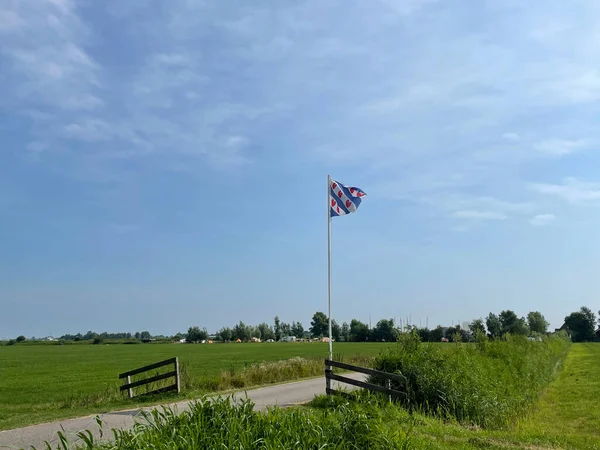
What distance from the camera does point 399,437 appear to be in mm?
7344

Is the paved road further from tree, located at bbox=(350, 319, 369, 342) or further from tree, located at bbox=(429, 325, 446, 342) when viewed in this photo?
tree, located at bbox=(350, 319, 369, 342)

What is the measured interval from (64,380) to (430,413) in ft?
95.8

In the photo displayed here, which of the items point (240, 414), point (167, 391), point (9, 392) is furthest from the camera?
point (9, 392)

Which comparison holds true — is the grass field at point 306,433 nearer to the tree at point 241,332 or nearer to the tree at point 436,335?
the tree at point 436,335

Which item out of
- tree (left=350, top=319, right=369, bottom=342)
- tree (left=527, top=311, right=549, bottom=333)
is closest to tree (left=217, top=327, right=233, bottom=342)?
tree (left=350, top=319, right=369, bottom=342)

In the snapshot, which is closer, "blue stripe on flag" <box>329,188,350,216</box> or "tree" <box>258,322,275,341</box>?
"blue stripe on flag" <box>329,188,350,216</box>

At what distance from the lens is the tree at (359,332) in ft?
484

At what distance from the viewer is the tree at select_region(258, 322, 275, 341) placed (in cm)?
19062

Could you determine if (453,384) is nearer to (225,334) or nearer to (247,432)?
(247,432)

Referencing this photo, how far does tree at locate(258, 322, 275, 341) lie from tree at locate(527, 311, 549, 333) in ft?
305

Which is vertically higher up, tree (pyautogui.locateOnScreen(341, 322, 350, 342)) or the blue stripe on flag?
the blue stripe on flag

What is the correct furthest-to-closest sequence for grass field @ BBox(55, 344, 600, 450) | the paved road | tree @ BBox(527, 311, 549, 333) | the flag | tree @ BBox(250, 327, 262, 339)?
tree @ BBox(250, 327, 262, 339)
tree @ BBox(527, 311, 549, 333)
the flag
the paved road
grass field @ BBox(55, 344, 600, 450)

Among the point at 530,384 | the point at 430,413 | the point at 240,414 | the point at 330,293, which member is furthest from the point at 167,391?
the point at 530,384

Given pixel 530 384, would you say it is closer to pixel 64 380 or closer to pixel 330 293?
pixel 330 293
